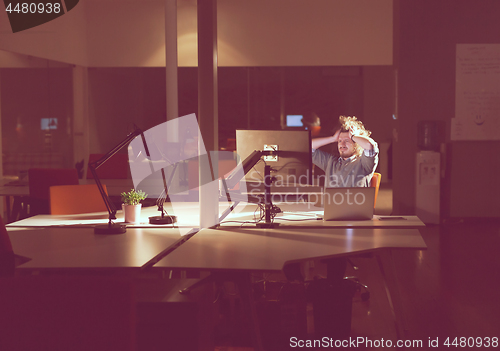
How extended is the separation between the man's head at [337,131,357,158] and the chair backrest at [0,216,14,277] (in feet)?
8.51

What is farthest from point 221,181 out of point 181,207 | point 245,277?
point 245,277

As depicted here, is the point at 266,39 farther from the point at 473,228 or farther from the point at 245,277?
the point at 245,277

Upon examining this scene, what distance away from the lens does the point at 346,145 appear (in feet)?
13.0

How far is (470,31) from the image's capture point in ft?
20.3

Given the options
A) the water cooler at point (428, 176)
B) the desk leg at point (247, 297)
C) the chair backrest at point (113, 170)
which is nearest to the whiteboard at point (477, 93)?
the water cooler at point (428, 176)

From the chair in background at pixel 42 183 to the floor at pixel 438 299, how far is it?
2.47m

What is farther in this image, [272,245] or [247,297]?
[272,245]

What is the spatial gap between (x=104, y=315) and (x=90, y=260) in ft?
2.30

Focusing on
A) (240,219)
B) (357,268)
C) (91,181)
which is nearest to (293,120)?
(91,181)

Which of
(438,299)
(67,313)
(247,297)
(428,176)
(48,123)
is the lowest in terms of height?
(438,299)

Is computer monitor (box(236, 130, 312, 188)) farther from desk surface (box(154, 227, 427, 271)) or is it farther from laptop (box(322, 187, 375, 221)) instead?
desk surface (box(154, 227, 427, 271))

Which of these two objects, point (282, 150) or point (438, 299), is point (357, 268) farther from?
point (282, 150)

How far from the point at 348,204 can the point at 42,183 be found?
9.27ft

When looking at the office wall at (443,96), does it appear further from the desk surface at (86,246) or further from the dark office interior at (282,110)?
the desk surface at (86,246)
